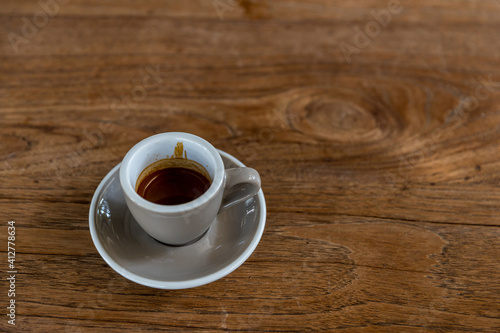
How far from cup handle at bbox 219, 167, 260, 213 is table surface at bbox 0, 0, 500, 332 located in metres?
0.10

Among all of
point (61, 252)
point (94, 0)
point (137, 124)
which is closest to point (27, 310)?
point (61, 252)

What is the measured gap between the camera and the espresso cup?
1.77ft

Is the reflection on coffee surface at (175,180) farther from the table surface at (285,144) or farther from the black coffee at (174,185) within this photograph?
the table surface at (285,144)

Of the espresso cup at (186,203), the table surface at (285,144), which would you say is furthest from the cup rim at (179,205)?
the table surface at (285,144)

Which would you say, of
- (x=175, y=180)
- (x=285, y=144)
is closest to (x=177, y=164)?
(x=175, y=180)

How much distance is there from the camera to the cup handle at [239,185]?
579 millimetres

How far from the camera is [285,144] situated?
78 centimetres

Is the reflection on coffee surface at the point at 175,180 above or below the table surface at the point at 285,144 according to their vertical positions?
above

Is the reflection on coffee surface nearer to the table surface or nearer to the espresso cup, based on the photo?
the espresso cup

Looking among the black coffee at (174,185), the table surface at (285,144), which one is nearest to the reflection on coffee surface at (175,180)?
the black coffee at (174,185)

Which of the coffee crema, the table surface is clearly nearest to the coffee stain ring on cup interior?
the coffee crema

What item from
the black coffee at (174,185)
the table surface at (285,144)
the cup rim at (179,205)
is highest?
the cup rim at (179,205)

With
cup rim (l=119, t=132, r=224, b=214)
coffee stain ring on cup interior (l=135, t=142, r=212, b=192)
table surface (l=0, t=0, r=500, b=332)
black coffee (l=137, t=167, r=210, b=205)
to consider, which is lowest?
table surface (l=0, t=0, r=500, b=332)

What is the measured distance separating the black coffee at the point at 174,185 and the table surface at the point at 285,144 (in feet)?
0.39
